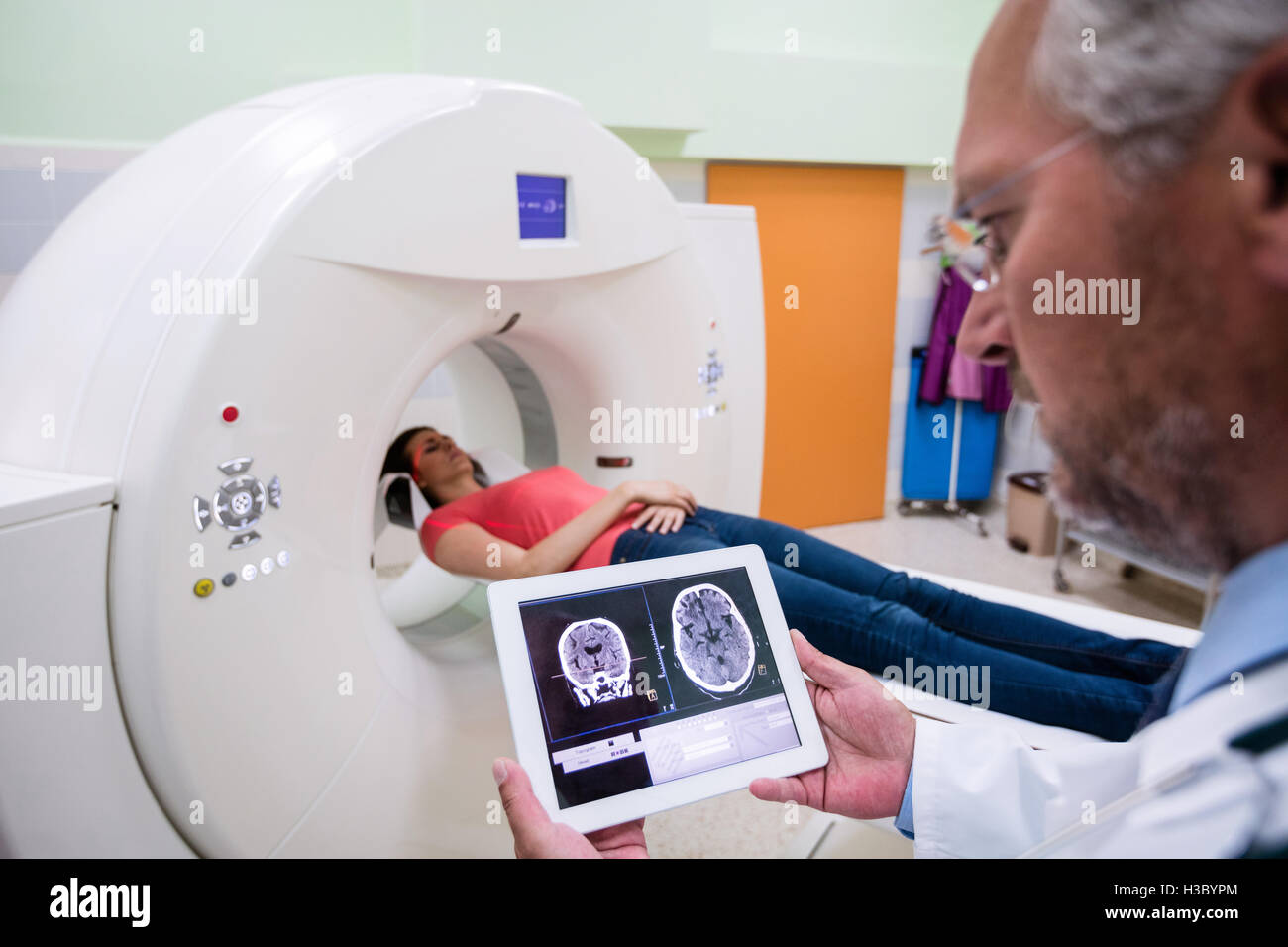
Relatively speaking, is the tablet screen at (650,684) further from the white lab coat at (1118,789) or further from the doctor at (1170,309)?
the doctor at (1170,309)

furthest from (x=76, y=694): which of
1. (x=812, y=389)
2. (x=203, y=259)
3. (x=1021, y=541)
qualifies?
(x=1021, y=541)

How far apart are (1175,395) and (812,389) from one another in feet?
10.3

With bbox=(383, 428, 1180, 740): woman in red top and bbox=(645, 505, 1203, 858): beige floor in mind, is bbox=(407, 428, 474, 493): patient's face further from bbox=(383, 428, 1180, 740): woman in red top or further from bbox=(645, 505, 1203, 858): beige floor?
bbox=(645, 505, 1203, 858): beige floor

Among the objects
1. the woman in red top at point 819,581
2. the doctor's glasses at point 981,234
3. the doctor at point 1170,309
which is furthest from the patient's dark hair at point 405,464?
the doctor at point 1170,309

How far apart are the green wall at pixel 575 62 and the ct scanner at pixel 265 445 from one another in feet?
4.07

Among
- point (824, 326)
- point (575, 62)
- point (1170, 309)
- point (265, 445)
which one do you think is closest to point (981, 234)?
point (1170, 309)

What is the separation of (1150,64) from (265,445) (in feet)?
3.42

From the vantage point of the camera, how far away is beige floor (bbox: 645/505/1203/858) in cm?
169

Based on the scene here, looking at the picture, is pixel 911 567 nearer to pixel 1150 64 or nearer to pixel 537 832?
pixel 537 832

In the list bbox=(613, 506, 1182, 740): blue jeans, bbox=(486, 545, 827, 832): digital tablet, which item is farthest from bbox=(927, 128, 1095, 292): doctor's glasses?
bbox=(613, 506, 1182, 740): blue jeans

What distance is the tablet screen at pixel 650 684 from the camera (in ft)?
2.94

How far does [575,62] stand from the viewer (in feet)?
8.64
